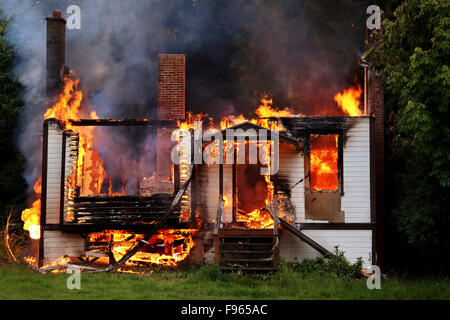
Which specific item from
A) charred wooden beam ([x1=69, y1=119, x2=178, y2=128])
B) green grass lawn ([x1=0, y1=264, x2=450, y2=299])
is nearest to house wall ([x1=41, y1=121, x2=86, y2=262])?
charred wooden beam ([x1=69, y1=119, x2=178, y2=128])

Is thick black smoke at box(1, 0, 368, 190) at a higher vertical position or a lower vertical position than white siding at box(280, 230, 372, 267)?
higher

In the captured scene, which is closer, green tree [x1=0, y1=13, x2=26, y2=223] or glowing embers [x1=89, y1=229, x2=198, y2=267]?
glowing embers [x1=89, y1=229, x2=198, y2=267]

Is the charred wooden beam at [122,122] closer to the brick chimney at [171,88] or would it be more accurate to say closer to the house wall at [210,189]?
the house wall at [210,189]

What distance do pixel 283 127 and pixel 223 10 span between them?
14.0 m

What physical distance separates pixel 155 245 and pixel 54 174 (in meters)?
4.03

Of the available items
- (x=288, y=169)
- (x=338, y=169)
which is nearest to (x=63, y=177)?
(x=288, y=169)

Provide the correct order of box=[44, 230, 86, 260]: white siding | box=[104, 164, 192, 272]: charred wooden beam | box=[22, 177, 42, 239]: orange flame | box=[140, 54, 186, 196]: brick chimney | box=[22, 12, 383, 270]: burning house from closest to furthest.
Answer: box=[104, 164, 192, 272]: charred wooden beam
box=[22, 12, 383, 270]: burning house
box=[44, 230, 86, 260]: white siding
box=[22, 177, 42, 239]: orange flame
box=[140, 54, 186, 196]: brick chimney

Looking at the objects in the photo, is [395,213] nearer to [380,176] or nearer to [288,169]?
[380,176]

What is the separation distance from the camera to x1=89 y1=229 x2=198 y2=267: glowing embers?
56.7 feet

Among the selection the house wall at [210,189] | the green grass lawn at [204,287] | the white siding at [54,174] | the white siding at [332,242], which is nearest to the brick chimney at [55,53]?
the white siding at [54,174]

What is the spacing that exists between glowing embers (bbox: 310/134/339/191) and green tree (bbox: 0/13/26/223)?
1380 cm
